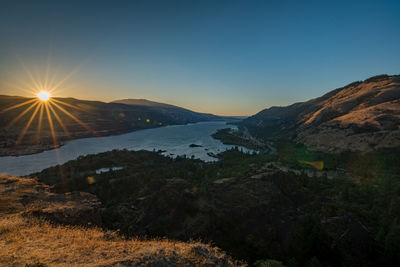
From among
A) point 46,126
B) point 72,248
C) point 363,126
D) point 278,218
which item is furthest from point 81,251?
point 46,126

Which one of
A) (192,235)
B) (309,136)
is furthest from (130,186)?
(309,136)

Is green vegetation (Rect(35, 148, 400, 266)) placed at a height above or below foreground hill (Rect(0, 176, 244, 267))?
below

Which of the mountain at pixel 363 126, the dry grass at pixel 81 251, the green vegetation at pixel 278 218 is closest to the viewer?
the dry grass at pixel 81 251

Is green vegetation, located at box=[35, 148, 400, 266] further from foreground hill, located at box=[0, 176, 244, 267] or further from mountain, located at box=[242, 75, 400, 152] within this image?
mountain, located at box=[242, 75, 400, 152]

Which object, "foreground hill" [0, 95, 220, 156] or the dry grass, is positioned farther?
"foreground hill" [0, 95, 220, 156]

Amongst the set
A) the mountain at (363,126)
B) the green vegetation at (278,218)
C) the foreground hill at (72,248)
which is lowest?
the green vegetation at (278,218)

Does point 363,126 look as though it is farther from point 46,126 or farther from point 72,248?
point 46,126

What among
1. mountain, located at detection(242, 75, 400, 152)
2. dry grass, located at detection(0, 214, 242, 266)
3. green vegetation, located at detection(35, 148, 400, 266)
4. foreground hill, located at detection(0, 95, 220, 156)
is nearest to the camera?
dry grass, located at detection(0, 214, 242, 266)

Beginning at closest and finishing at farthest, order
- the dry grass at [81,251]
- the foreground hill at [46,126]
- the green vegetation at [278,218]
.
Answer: the dry grass at [81,251] < the green vegetation at [278,218] < the foreground hill at [46,126]

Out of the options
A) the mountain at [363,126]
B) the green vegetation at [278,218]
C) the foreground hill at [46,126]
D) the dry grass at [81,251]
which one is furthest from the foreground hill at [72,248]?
the foreground hill at [46,126]

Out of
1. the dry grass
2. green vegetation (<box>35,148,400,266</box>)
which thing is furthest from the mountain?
the dry grass

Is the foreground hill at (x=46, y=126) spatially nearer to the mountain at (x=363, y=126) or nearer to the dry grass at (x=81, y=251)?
the dry grass at (x=81, y=251)
